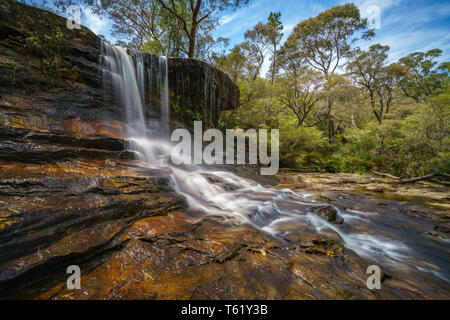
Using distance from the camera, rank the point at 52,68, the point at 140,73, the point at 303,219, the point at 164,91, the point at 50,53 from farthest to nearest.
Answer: the point at 164,91 < the point at 140,73 < the point at 50,53 < the point at 52,68 < the point at 303,219

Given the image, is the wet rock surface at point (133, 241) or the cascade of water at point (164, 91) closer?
the wet rock surface at point (133, 241)

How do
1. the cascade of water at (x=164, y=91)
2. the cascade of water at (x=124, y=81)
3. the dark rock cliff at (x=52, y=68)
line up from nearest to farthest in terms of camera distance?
1. the dark rock cliff at (x=52, y=68)
2. the cascade of water at (x=124, y=81)
3. the cascade of water at (x=164, y=91)

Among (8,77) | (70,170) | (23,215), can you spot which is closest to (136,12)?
(8,77)

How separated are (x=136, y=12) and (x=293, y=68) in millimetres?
13751

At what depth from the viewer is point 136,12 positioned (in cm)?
1327

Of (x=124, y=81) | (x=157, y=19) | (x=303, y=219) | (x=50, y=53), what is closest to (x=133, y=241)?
(x=303, y=219)

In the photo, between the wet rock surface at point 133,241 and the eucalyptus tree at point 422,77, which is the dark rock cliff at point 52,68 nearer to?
the wet rock surface at point 133,241

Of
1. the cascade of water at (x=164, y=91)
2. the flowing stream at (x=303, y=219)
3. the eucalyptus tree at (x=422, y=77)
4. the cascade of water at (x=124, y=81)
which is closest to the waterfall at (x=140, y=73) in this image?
the cascade of water at (x=124, y=81)

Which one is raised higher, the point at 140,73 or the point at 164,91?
the point at 140,73

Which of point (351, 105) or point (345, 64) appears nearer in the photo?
point (351, 105)

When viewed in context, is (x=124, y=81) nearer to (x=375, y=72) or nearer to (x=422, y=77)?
(x=375, y=72)

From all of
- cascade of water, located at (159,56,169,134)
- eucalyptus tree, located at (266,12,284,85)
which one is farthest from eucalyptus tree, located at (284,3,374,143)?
cascade of water, located at (159,56,169,134)

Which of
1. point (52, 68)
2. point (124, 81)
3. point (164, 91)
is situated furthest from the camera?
point (164, 91)
